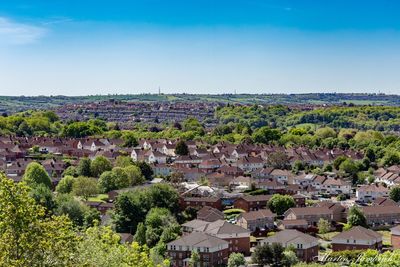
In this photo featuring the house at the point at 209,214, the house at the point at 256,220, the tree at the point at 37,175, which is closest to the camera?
the house at the point at 256,220

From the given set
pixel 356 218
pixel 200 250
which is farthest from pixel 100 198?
pixel 356 218

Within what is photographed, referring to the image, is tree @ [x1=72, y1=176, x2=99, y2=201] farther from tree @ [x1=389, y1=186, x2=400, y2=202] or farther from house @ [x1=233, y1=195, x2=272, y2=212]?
tree @ [x1=389, y1=186, x2=400, y2=202]

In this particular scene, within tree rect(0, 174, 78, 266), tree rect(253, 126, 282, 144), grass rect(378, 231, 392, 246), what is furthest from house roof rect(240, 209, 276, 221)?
tree rect(253, 126, 282, 144)

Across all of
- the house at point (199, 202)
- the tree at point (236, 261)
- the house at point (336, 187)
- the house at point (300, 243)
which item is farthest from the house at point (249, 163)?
the tree at point (236, 261)

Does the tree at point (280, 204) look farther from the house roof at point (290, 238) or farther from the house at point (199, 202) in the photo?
the house roof at point (290, 238)

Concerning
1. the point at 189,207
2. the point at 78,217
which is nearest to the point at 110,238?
the point at 78,217
